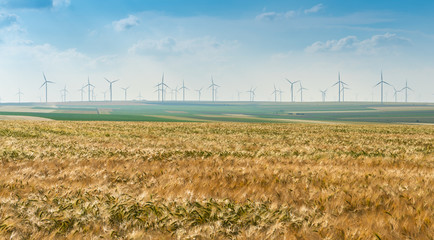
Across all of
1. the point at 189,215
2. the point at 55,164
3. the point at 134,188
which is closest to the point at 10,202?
the point at 134,188

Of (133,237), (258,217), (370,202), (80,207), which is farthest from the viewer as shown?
(370,202)

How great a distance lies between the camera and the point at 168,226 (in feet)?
17.1

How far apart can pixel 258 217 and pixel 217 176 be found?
4.00 meters

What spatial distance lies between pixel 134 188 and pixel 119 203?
2066mm

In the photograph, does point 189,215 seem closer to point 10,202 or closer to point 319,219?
point 319,219

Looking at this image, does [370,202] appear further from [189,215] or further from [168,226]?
[168,226]

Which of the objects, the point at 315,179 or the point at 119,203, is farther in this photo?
the point at 315,179

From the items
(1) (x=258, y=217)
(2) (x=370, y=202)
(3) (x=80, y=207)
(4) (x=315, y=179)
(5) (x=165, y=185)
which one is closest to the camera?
(1) (x=258, y=217)

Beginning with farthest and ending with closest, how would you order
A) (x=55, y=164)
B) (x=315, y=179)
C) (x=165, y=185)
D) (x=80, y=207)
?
(x=55, y=164) < (x=315, y=179) < (x=165, y=185) < (x=80, y=207)

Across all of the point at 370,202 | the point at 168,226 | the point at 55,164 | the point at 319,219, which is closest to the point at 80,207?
the point at 168,226

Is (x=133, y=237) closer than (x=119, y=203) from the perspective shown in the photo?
Yes

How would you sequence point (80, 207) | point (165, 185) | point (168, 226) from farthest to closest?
point (165, 185) → point (80, 207) → point (168, 226)

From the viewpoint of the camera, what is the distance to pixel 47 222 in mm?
5254

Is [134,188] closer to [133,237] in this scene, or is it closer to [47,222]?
[47,222]
